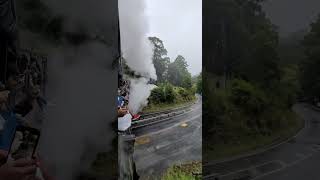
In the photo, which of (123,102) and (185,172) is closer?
(185,172)

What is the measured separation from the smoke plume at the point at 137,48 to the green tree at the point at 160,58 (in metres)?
0.04

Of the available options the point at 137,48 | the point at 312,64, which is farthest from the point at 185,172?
the point at 312,64

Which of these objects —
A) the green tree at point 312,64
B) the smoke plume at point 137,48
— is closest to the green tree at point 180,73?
the smoke plume at point 137,48

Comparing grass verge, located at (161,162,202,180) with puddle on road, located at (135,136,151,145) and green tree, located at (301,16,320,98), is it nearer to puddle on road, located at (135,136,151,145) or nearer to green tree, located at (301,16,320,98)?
puddle on road, located at (135,136,151,145)

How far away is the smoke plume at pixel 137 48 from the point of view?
5250 millimetres

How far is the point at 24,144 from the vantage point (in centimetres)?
518

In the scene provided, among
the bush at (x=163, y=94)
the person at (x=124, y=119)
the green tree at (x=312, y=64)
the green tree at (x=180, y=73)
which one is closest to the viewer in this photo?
the green tree at (x=312, y=64)

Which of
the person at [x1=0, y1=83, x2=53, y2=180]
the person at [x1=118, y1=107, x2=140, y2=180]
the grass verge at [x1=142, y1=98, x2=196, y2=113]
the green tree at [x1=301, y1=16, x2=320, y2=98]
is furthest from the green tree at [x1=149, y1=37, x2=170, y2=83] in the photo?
the person at [x1=0, y1=83, x2=53, y2=180]

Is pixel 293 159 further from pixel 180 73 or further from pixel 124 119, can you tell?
pixel 124 119

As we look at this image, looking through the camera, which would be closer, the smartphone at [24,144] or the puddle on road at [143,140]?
the smartphone at [24,144]

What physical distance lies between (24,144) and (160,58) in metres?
1.58

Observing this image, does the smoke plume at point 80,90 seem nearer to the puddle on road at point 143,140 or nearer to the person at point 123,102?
the person at point 123,102

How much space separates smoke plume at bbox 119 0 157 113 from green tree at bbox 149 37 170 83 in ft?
0.13

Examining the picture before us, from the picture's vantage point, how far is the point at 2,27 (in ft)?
16.5
